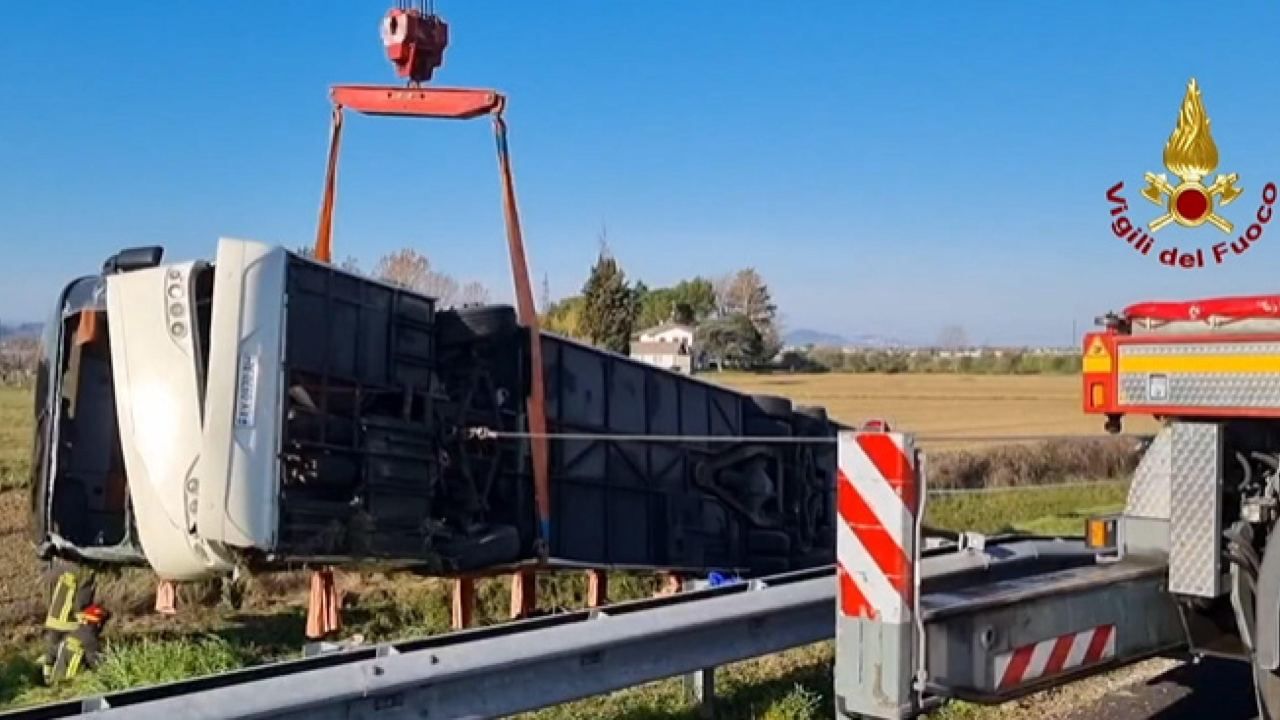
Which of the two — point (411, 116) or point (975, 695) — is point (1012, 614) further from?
point (411, 116)

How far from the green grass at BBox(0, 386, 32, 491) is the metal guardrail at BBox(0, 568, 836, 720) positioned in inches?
246

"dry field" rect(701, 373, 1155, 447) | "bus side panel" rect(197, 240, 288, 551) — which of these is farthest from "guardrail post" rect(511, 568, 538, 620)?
"dry field" rect(701, 373, 1155, 447)

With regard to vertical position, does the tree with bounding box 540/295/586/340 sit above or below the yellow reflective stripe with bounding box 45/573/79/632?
above

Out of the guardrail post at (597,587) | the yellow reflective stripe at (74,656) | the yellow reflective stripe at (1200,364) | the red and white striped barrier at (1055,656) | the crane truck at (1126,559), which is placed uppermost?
the yellow reflective stripe at (1200,364)

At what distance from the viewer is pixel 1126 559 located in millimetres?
5094

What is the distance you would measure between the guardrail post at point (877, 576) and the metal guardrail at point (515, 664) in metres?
0.80

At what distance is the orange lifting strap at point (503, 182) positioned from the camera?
6.95 meters

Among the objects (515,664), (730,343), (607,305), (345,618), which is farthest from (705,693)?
(730,343)

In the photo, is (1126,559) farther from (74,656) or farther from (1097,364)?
(74,656)

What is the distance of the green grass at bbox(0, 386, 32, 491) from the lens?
15.4m

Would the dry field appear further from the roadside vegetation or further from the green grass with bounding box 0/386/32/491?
the green grass with bounding box 0/386/32/491

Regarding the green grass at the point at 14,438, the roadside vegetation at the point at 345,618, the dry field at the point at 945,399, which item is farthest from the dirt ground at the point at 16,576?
the dry field at the point at 945,399

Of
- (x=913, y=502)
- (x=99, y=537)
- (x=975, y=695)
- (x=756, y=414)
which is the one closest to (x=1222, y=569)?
(x=975, y=695)

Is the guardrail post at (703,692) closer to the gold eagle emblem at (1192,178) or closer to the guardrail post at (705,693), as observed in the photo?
the guardrail post at (705,693)
